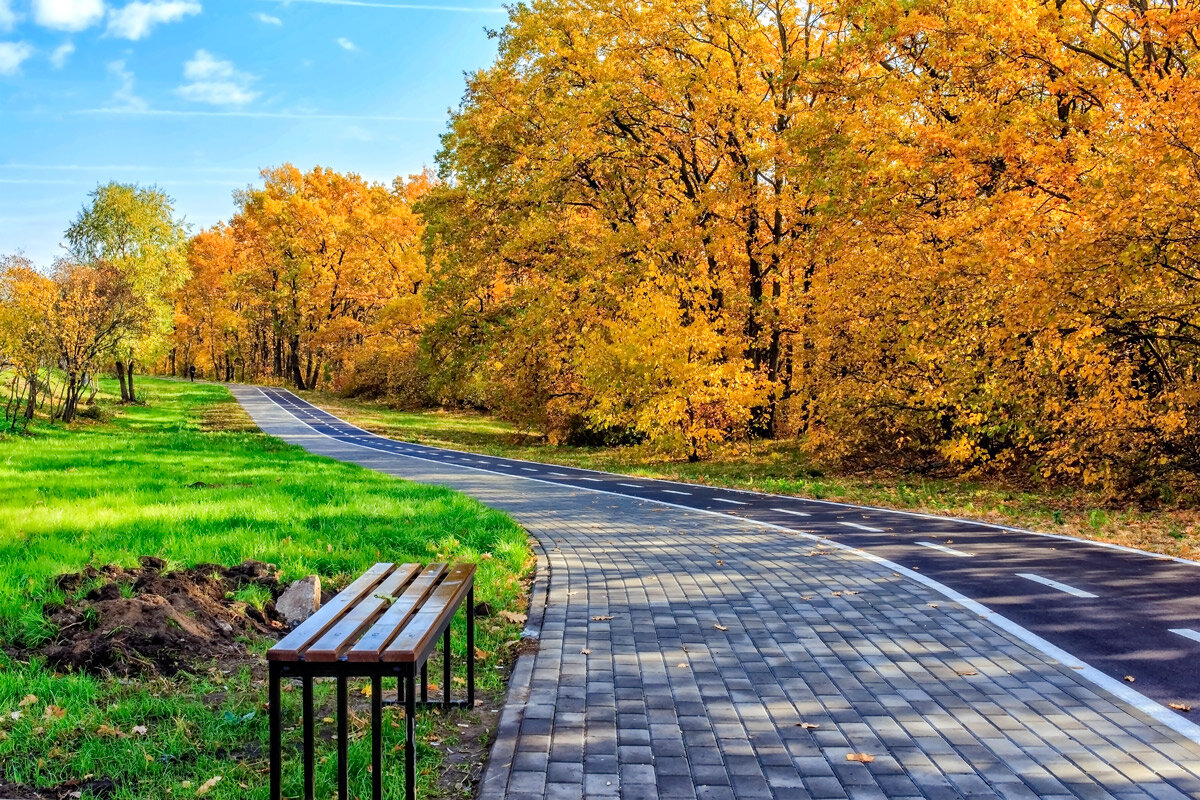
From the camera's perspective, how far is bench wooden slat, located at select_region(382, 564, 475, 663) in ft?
10.5

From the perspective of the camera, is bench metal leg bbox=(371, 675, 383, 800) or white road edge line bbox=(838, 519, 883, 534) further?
white road edge line bbox=(838, 519, 883, 534)

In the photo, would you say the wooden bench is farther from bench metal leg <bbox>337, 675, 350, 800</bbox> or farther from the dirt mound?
the dirt mound

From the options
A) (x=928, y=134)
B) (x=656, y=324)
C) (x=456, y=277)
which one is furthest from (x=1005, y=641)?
(x=456, y=277)

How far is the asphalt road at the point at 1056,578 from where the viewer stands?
5199mm

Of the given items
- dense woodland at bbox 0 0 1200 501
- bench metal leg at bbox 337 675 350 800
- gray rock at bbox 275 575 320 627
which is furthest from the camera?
dense woodland at bbox 0 0 1200 501

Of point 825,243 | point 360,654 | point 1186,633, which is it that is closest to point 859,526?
point 1186,633

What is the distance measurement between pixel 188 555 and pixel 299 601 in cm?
173

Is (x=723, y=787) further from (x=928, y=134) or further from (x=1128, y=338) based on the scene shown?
(x=928, y=134)

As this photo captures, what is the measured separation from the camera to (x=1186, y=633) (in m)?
5.74

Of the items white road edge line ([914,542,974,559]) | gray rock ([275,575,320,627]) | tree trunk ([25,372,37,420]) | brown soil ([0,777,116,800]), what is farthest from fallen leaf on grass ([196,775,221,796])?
tree trunk ([25,372,37,420])

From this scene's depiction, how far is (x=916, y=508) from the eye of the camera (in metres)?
12.6

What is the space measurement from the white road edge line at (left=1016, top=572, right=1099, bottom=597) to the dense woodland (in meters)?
5.42

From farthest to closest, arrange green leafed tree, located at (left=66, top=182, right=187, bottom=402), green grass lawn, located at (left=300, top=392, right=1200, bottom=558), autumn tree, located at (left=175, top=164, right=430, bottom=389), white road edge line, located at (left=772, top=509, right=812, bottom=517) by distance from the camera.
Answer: autumn tree, located at (left=175, top=164, right=430, bottom=389), green leafed tree, located at (left=66, top=182, right=187, bottom=402), white road edge line, located at (left=772, top=509, right=812, bottom=517), green grass lawn, located at (left=300, top=392, right=1200, bottom=558)

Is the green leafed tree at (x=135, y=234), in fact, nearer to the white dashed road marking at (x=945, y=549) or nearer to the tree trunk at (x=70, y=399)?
the tree trunk at (x=70, y=399)
